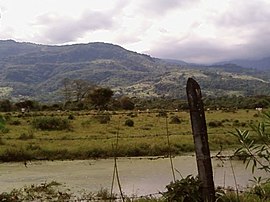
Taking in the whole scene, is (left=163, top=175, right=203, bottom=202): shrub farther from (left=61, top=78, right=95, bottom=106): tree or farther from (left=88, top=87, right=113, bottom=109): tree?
(left=61, top=78, right=95, bottom=106): tree

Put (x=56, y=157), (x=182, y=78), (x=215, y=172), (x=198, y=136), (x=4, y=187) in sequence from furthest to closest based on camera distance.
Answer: (x=182, y=78) < (x=56, y=157) < (x=215, y=172) < (x=4, y=187) < (x=198, y=136)

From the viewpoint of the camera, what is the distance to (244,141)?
445cm

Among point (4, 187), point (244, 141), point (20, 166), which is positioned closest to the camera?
point (244, 141)

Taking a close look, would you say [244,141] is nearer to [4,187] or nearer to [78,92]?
[4,187]

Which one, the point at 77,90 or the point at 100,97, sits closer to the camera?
the point at 100,97

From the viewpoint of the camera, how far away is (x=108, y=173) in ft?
48.4

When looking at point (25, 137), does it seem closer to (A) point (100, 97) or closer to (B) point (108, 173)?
(B) point (108, 173)

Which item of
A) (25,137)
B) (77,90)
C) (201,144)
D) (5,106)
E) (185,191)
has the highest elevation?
(77,90)

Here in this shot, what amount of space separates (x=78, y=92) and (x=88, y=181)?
7004cm

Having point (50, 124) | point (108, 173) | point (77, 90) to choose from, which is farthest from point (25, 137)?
point (77, 90)

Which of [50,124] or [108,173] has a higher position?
[50,124]

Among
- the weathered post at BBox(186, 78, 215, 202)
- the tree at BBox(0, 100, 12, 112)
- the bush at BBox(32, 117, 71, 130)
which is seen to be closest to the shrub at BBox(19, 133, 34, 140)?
the bush at BBox(32, 117, 71, 130)

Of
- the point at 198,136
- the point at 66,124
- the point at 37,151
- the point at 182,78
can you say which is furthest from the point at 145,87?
the point at 198,136

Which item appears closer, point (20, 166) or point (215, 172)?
point (215, 172)
